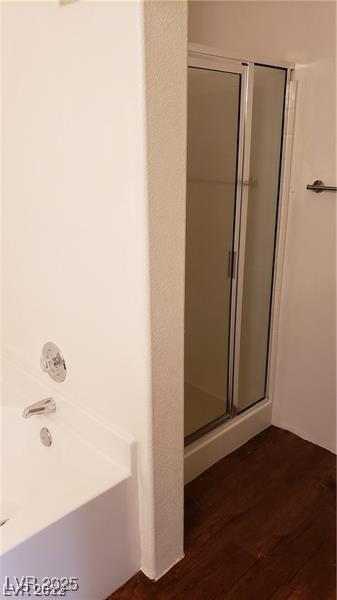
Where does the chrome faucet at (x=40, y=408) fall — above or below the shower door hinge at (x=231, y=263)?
below

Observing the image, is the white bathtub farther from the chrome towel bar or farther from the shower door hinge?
the chrome towel bar

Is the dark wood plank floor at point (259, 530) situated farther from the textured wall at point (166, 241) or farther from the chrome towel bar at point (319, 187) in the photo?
the chrome towel bar at point (319, 187)

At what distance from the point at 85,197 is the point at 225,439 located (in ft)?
4.44

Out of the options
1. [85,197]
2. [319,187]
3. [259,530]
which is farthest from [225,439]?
[85,197]

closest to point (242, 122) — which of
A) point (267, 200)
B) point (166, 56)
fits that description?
point (267, 200)

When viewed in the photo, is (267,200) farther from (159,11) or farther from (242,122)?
(159,11)

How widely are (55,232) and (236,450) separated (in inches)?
54.7

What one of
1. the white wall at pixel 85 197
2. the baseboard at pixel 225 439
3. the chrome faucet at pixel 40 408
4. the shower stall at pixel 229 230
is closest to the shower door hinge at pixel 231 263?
the shower stall at pixel 229 230

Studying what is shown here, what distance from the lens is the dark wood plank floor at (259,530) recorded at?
1.50m

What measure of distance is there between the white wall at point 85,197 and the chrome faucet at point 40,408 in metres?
0.05

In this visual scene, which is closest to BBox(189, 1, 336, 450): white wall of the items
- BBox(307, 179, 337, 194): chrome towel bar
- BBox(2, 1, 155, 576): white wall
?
BBox(307, 179, 337, 194): chrome towel bar

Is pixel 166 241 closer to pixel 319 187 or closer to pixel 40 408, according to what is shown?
pixel 40 408

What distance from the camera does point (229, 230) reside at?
203 cm

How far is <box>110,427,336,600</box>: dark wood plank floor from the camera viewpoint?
150 centimetres
